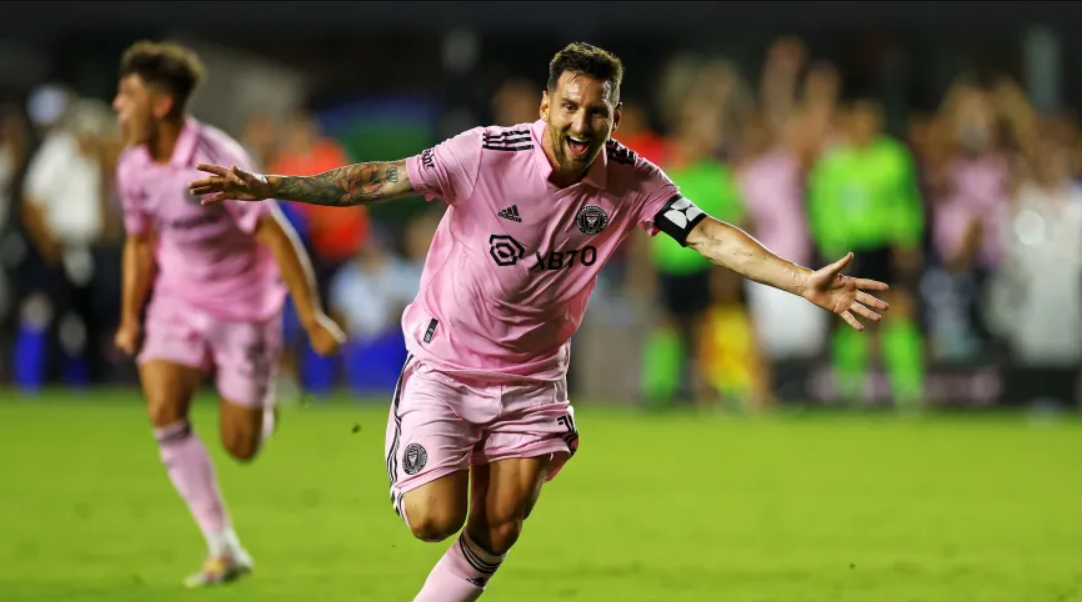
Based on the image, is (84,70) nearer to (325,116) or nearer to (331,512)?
(325,116)

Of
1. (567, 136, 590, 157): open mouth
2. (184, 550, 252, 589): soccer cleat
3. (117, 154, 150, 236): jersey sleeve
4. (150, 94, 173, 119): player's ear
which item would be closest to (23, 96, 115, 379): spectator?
(117, 154, 150, 236): jersey sleeve

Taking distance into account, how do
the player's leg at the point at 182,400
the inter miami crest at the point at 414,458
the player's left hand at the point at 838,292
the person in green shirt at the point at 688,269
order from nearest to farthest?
the player's left hand at the point at 838,292
the inter miami crest at the point at 414,458
the player's leg at the point at 182,400
the person in green shirt at the point at 688,269

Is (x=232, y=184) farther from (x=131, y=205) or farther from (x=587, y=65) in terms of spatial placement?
(x=131, y=205)

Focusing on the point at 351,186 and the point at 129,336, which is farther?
the point at 129,336

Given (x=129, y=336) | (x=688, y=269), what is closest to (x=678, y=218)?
(x=129, y=336)

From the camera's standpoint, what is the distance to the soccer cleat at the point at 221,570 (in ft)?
25.2

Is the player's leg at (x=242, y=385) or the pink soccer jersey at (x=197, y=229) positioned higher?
the pink soccer jersey at (x=197, y=229)

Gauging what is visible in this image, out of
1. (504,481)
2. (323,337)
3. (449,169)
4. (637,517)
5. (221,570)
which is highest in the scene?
(449,169)

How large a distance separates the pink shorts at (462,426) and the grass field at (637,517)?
51.2 inches

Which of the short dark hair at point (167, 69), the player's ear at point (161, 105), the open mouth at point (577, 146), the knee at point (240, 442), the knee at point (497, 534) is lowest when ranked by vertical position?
the knee at point (240, 442)

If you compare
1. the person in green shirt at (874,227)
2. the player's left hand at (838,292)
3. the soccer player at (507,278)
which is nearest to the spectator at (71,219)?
the person in green shirt at (874,227)

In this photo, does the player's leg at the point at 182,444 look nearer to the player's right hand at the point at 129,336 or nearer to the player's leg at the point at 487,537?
the player's right hand at the point at 129,336

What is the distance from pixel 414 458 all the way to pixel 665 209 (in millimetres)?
1185

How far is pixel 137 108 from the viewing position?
26.2 feet
